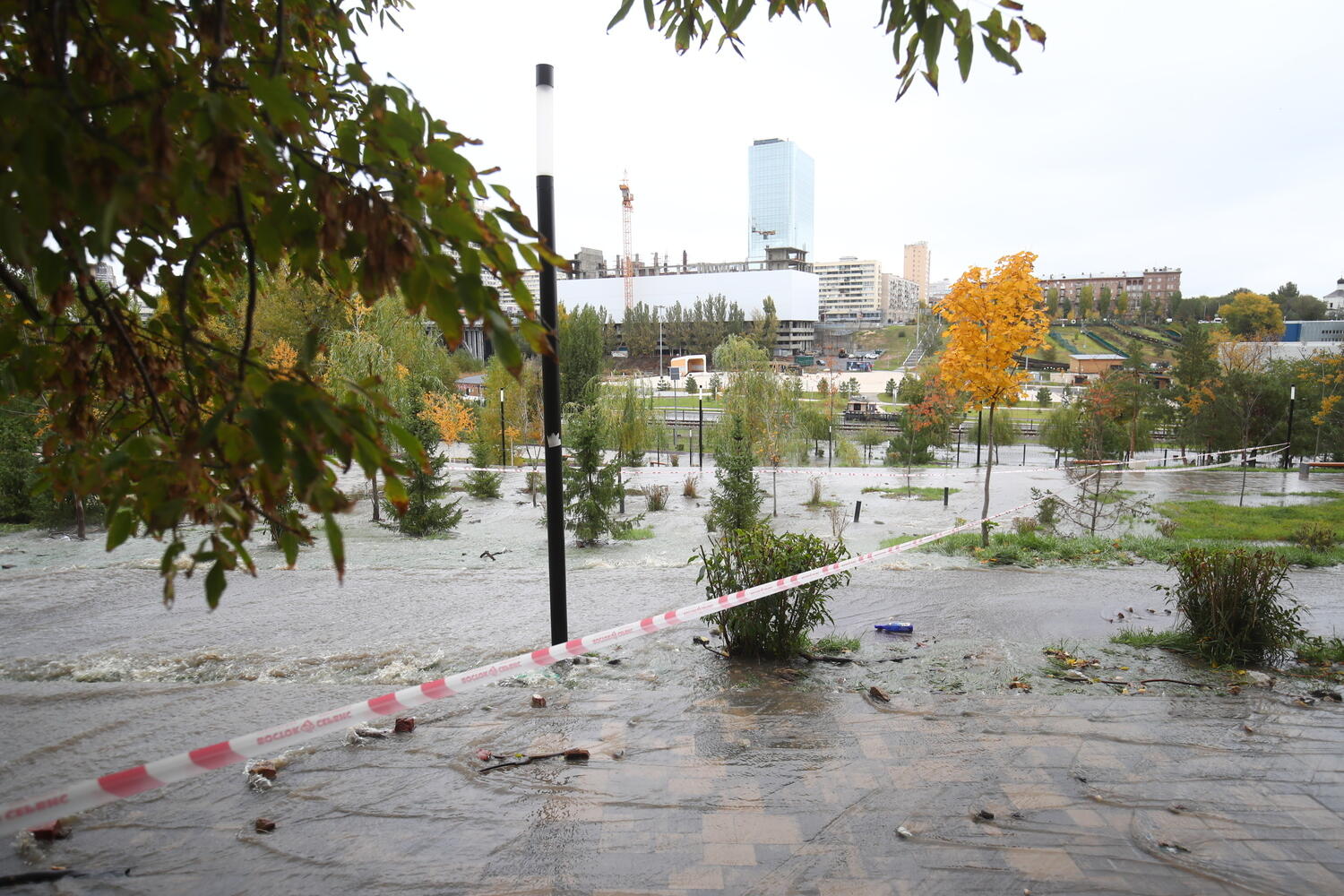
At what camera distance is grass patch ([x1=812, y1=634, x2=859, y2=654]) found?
5879mm

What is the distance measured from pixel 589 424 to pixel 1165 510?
1203cm

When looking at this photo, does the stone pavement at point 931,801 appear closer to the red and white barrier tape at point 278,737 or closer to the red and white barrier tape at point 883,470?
the red and white barrier tape at point 278,737

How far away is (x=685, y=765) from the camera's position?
3.84m

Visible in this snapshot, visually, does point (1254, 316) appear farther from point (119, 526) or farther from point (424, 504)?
point (119, 526)

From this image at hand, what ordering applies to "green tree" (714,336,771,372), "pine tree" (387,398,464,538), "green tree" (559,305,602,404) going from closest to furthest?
1. "pine tree" (387,398,464,538)
2. "green tree" (714,336,771,372)
3. "green tree" (559,305,602,404)

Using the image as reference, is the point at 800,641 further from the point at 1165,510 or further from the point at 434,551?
the point at 1165,510

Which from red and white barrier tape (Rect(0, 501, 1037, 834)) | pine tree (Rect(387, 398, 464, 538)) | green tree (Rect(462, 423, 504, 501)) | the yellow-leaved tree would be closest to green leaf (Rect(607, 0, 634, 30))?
red and white barrier tape (Rect(0, 501, 1037, 834))

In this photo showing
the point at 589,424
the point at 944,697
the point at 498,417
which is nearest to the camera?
the point at 944,697

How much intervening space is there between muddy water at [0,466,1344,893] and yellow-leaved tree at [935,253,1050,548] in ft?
13.6

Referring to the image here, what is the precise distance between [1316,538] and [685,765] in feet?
39.3

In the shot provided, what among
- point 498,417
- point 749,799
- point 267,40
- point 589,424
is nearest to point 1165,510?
point 589,424

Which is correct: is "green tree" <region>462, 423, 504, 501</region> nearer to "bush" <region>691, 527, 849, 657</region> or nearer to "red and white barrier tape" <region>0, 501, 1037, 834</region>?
"bush" <region>691, 527, 849, 657</region>

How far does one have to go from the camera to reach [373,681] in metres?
5.40

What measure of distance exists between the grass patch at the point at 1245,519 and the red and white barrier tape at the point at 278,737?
436 inches
